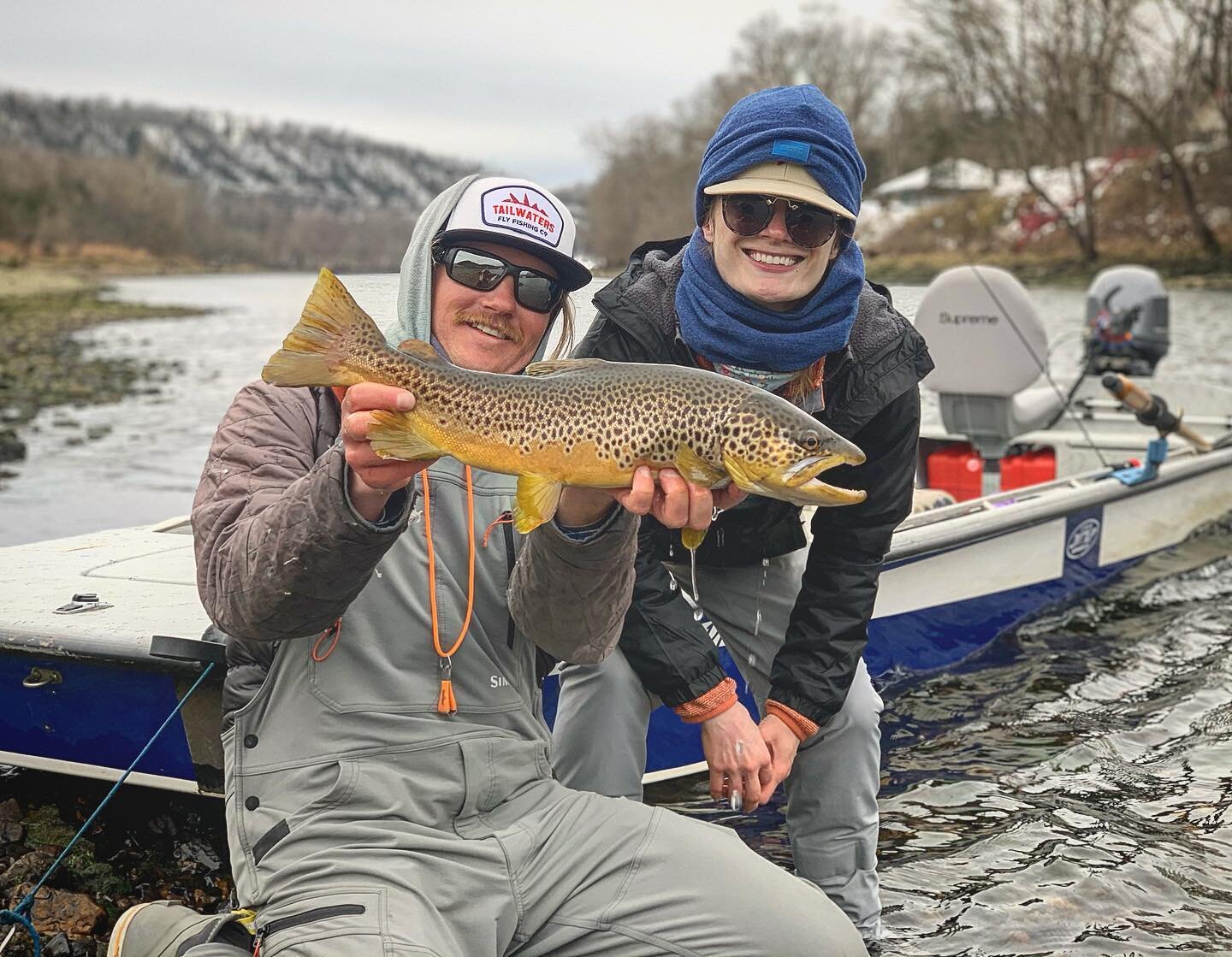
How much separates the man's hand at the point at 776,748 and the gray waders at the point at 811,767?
0.18 meters

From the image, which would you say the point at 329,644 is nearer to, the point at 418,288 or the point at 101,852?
the point at 418,288

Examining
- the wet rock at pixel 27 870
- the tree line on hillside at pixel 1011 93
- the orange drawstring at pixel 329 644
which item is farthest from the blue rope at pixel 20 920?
the tree line on hillside at pixel 1011 93

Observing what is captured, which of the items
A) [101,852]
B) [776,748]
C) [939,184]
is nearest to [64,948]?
[101,852]

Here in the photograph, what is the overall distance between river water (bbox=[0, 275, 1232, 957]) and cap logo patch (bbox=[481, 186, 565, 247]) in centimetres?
60

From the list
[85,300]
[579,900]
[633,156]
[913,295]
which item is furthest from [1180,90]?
[579,900]

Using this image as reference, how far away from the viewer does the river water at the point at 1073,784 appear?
4.13 metres

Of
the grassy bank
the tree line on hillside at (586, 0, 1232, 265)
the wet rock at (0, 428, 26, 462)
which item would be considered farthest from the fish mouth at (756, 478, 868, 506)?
the tree line on hillside at (586, 0, 1232, 265)

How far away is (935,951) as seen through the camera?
3955mm

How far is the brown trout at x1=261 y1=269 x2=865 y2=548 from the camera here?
247cm

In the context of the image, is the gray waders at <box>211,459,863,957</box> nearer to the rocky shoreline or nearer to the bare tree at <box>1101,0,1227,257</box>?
the rocky shoreline

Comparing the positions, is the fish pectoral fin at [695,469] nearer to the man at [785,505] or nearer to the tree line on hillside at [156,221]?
the man at [785,505]

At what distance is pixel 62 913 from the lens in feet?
12.5

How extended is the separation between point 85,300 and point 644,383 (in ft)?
194

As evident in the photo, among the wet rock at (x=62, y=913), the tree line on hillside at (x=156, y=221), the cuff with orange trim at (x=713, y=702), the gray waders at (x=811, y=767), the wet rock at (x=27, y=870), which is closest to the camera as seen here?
the cuff with orange trim at (x=713, y=702)
